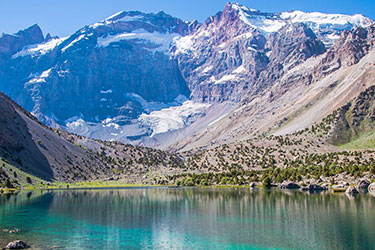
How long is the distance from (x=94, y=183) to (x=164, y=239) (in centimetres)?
11765

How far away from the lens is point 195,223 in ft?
228

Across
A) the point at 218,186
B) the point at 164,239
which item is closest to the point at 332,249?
the point at 164,239

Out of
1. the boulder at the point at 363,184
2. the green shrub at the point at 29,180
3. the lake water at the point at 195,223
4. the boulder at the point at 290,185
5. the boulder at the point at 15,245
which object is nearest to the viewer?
the boulder at the point at 15,245

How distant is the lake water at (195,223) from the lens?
53906 mm

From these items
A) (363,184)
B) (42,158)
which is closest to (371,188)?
(363,184)

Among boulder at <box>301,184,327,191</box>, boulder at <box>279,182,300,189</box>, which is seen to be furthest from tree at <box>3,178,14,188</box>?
boulder at <box>301,184,327,191</box>

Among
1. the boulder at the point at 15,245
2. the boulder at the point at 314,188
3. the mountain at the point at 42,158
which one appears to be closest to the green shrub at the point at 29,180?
the mountain at the point at 42,158

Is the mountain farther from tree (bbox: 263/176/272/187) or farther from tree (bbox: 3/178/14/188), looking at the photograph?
tree (bbox: 263/176/272/187)

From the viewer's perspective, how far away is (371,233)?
2226 inches

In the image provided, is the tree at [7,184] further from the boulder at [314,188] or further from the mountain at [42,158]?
the boulder at [314,188]

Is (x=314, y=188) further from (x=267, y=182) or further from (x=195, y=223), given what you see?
(x=195, y=223)

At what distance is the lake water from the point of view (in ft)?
177

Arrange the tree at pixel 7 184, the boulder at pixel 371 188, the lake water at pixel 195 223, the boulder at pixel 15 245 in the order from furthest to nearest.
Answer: the tree at pixel 7 184 < the boulder at pixel 371 188 < the lake water at pixel 195 223 < the boulder at pixel 15 245

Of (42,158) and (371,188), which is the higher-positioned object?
(42,158)
